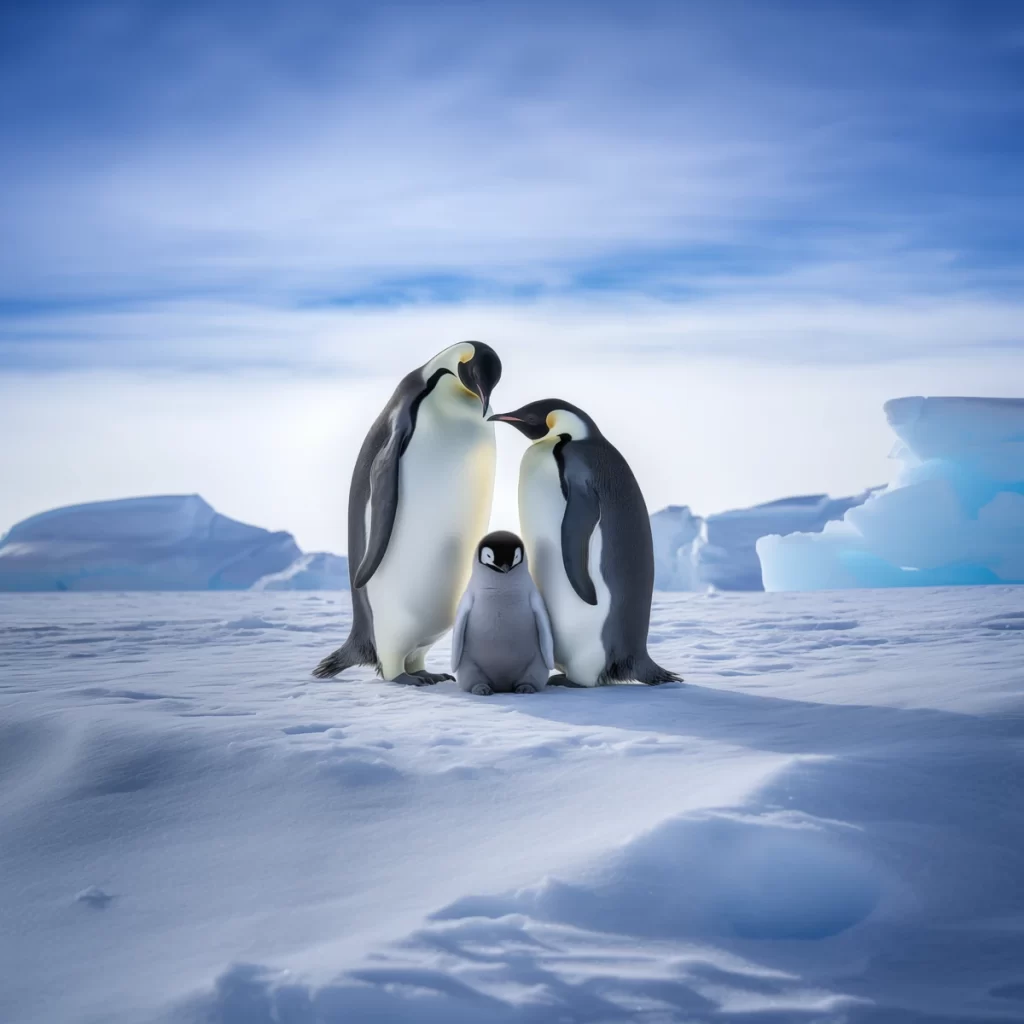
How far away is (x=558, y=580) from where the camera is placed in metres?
3.65

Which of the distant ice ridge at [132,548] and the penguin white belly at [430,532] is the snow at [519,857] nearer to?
the penguin white belly at [430,532]

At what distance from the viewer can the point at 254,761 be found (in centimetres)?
232

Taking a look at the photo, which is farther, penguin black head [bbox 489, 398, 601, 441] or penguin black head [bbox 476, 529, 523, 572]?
penguin black head [bbox 489, 398, 601, 441]

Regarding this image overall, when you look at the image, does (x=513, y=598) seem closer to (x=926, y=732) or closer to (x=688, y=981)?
(x=926, y=732)

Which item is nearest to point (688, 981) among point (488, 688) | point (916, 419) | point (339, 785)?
point (339, 785)

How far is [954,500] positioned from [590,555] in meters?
10.6

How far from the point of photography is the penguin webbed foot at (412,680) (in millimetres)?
3723

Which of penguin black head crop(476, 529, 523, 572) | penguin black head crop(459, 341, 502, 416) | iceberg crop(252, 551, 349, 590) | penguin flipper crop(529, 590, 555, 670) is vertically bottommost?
iceberg crop(252, 551, 349, 590)

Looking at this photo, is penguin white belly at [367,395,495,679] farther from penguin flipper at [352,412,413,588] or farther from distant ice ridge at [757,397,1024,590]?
distant ice ridge at [757,397,1024,590]

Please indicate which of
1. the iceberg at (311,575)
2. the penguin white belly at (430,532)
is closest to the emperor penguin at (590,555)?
the penguin white belly at (430,532)

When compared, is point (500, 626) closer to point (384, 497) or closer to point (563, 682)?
point (563, 682)

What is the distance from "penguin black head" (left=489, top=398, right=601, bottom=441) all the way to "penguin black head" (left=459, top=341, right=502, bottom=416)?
13 centimetres

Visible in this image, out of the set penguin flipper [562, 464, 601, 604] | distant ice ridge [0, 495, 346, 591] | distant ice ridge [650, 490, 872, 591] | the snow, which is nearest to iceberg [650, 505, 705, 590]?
distant ice ridge [650, 490, 872, 591]

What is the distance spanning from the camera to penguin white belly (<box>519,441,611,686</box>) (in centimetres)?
363
